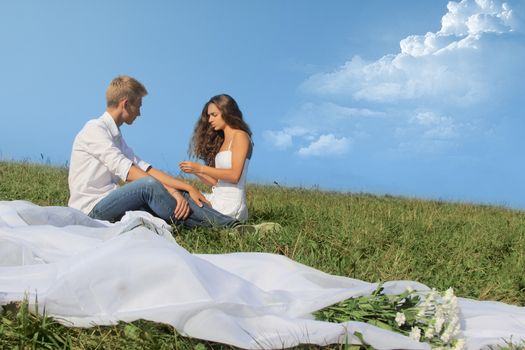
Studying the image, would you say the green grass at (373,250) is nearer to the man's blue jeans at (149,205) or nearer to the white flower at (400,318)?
the man's blue jeans at (149,205)

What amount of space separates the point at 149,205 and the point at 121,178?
20.0 inches

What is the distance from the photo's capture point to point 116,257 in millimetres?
3963

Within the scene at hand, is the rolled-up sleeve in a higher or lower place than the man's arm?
higher

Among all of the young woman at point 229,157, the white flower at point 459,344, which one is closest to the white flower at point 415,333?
the white flower at point 459,344

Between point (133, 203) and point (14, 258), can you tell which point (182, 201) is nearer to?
point (133, 203)

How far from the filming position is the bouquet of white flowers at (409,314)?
3.60 metres

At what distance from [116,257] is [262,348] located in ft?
3.95

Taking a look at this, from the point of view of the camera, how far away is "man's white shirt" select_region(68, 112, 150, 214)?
7.34m

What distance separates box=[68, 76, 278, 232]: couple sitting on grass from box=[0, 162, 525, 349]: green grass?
0.36m

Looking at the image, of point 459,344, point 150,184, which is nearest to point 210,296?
point 459,344

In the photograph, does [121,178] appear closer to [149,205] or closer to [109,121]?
[149,205]

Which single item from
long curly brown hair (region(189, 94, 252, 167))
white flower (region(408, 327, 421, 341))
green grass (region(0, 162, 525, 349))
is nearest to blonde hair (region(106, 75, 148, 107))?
long curly brown hair (region(189, 94, 252, 167))

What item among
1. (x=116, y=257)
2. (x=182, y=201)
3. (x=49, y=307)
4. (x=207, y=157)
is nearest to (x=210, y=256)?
(x=116, y=257)

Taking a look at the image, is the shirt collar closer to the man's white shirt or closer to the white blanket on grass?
the man's white shirt
